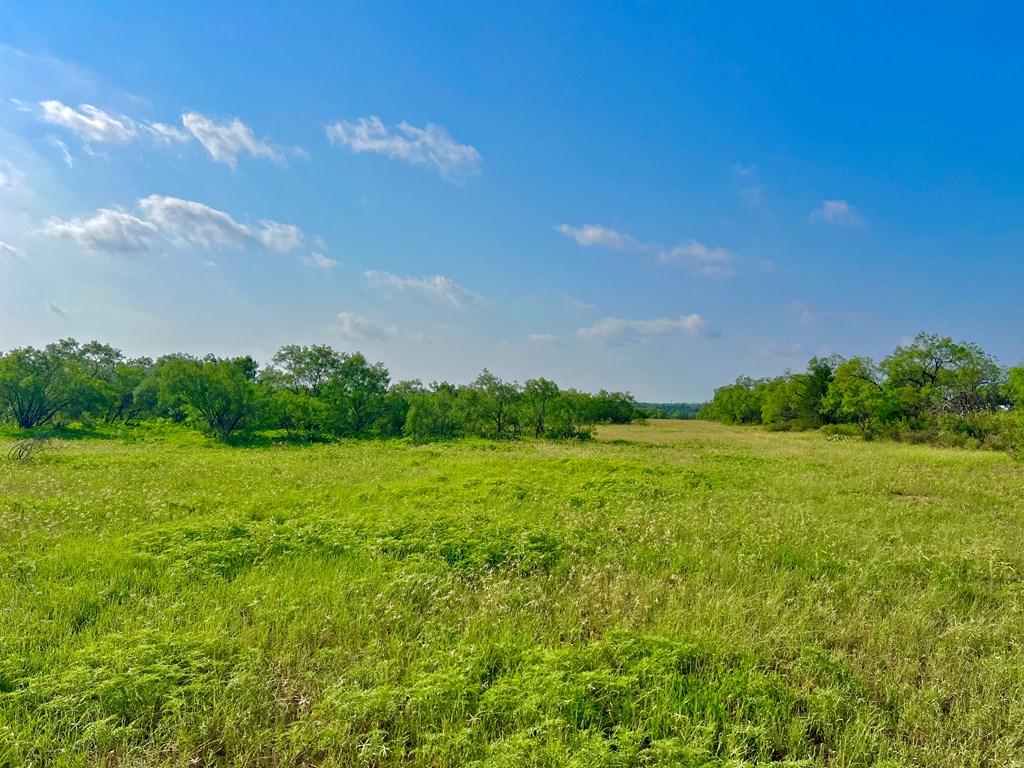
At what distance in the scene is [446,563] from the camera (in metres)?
7.87

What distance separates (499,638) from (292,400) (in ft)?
136

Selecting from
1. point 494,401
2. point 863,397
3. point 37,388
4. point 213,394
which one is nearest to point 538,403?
point 494,401

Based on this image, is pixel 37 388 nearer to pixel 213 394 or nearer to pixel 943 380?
pixel 213 394

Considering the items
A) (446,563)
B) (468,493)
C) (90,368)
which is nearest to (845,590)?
(446,563)

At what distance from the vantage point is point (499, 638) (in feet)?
17.7

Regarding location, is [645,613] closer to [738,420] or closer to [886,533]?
[886,533]

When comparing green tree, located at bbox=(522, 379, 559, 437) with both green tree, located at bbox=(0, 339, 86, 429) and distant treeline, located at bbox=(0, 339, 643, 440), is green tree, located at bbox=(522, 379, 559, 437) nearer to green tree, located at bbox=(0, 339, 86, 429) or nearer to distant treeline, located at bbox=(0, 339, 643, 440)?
distant treeline, located at bbox=(0, 339, 643, 440)

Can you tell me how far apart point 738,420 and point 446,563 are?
4402 inches

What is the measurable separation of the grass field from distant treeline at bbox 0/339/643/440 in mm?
30250

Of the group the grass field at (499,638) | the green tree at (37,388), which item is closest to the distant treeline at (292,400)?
the green tree at (37,388)

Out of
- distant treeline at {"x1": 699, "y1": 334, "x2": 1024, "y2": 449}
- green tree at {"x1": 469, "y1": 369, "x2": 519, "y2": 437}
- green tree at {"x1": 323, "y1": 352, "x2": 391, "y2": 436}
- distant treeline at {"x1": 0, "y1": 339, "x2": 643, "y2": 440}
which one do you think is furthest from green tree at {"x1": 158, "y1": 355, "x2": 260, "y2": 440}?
distant treeline at {"x1": 699, "y1": 334, "x2": 1024, "y2": 449}

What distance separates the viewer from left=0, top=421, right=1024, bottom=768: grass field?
3.81 meters

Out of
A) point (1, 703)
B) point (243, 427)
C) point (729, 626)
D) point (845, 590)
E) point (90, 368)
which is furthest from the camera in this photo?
point (90, 368)

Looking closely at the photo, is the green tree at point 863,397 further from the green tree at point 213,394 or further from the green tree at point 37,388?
the green tree at point 37,388
